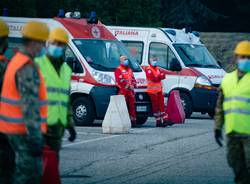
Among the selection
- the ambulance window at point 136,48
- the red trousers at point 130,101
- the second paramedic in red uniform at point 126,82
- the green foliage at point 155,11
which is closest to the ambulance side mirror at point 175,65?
the ambulance window at point 136,48

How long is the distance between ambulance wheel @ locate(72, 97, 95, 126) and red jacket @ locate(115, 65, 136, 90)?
2.85 ft

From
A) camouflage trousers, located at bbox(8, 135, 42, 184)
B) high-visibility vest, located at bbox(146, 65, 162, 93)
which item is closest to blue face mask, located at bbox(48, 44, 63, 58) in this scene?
camouflage trousers, located at bbox(8, 135, 42, 184)

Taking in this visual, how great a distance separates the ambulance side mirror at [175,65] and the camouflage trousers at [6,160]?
16683 millimetres

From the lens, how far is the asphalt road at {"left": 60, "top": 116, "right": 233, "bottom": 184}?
14180mm

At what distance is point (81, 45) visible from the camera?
23.7m

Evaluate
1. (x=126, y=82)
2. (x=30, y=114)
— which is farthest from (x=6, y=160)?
(x=126, y=82)

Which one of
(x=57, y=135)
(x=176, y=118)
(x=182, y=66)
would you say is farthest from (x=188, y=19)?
(x=57, y=135)

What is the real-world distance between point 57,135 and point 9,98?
1.40 m

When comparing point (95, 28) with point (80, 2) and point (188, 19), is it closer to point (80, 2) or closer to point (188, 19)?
point (80, 2)

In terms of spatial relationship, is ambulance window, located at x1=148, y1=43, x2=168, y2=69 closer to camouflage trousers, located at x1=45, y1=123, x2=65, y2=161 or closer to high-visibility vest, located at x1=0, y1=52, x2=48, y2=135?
camouflage trousers, located at x1=45, y1=123, x2=65, y2=161

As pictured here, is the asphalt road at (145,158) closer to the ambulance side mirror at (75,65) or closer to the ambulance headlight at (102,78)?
the ambulance headlight at (102,78)

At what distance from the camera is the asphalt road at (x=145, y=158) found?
14.2m

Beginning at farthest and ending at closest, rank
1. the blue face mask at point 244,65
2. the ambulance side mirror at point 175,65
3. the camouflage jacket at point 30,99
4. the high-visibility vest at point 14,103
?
the ambulance side mirror at point 175,65 < the blue face mask at point 244,65 < the high-visibility vest at point 14,103 < the camouflage jacket at point 30,99

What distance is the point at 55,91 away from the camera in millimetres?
10578
